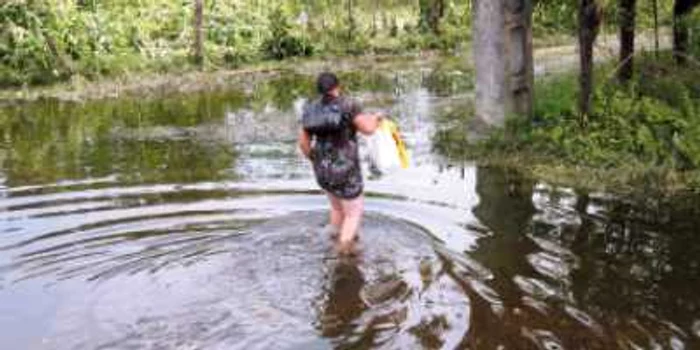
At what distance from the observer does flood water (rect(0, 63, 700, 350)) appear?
731 centimetres

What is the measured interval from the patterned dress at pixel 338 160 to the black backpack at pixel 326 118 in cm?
3

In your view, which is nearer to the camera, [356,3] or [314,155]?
[314,155]

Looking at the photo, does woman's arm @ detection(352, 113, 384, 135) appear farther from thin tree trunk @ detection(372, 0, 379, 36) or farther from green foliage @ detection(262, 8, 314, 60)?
thin tree trunk @ detection(372, 0, 379, 36)

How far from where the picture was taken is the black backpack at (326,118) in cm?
918

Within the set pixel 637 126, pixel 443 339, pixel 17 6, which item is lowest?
pixel 443 339

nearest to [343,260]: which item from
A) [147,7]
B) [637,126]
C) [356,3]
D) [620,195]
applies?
[620,195]

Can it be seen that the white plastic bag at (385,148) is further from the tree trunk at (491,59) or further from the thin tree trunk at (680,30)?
the thin tree trunk at (680,30)

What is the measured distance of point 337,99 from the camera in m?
9.20

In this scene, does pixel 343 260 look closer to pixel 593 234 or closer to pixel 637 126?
pixel 593 234

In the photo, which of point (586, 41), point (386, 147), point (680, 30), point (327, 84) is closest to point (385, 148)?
point (386, 147)

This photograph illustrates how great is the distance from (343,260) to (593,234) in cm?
263

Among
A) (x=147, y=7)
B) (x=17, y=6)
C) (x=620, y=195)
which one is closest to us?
(x=620, y=195)

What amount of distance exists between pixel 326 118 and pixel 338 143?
0.34 metres

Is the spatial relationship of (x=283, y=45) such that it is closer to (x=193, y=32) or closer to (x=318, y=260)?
(x=193, y=32)
